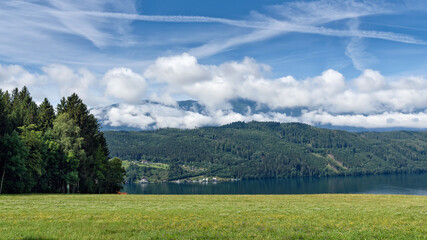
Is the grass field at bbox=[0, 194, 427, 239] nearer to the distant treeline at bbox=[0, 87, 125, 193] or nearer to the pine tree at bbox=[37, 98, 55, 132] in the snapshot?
the distant treeline at bbox=[0, 87, 125, 193]

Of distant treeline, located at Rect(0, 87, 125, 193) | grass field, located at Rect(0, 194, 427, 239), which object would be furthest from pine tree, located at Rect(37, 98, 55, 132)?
grass field, located at Rect(0, 194, 427, 239)

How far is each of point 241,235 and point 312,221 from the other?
22.9 feet

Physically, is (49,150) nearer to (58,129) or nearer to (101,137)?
(58,129)

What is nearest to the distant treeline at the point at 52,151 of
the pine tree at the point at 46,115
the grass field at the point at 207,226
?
the pine tree at the point at 46,115

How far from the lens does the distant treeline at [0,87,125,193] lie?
5031 cm

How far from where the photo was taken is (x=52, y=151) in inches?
2263

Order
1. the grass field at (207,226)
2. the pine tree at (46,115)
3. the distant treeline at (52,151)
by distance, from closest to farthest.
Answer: the grass field at (207,226), the distant treeline at (52,151), the pine tree at (46,115)

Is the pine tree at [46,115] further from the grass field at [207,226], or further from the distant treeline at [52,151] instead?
the grass field at [207,226]

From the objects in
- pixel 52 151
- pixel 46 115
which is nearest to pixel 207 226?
A: pixel 52 151

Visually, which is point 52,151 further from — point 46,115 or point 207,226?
point 207,226

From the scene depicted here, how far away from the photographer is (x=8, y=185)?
50594 mm

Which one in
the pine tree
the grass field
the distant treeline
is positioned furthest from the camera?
the pine tree

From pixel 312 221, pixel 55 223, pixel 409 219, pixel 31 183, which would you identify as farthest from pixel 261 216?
pixel 31 183

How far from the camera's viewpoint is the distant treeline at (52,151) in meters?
50.3
